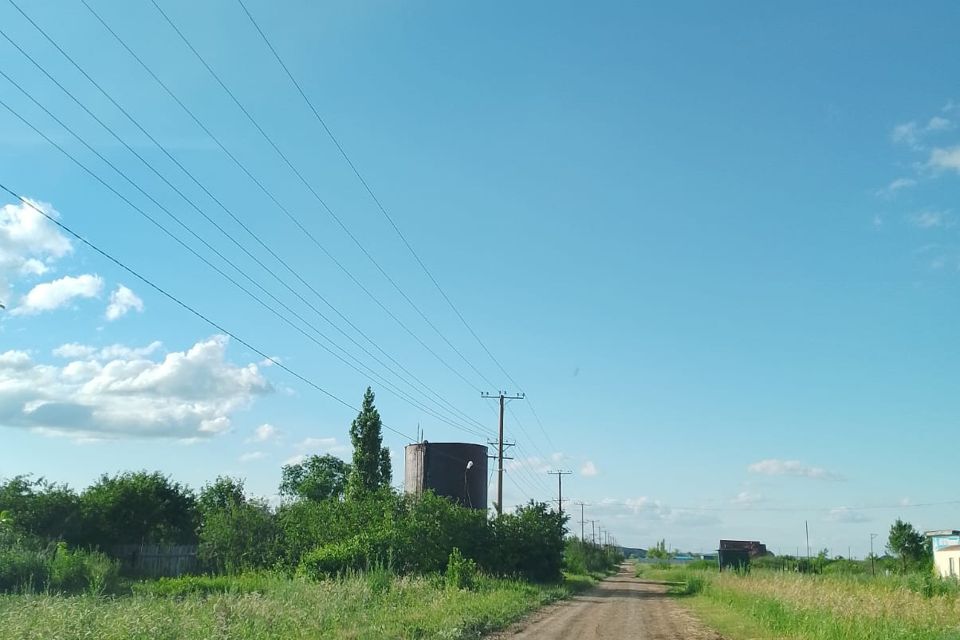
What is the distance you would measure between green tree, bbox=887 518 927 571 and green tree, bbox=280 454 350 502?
63.0m

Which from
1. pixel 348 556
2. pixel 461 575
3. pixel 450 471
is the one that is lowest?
pixel 461 575

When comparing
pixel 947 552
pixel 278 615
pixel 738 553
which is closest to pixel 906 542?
pixel 738 553

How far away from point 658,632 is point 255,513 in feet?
107

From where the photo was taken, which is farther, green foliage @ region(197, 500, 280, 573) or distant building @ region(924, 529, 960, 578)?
distant building @ region(924, 529, 960, 578)

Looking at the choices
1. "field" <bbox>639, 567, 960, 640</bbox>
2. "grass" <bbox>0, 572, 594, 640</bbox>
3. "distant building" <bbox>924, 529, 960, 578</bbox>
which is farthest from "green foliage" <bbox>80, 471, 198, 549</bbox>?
"distant building" <bbox>924, 529, 960, 578</bbox>

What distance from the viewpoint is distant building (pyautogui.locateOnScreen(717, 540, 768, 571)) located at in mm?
80500

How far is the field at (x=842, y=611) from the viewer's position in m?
19.3

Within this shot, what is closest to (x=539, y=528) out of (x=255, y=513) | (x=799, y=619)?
(x=255, y=513)

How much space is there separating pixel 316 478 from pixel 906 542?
2701 inches

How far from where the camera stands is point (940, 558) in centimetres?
6275

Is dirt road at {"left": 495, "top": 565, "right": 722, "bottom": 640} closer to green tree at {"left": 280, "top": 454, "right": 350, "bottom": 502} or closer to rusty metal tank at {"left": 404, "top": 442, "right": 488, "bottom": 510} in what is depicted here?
rusty metal tank at {"left": 404, "top": 442, "right": 488, "bottom": 510}

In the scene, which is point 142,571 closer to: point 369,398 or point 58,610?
point 369,398

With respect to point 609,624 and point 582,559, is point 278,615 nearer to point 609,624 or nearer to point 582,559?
point 609,624

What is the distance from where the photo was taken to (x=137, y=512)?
56.5 metres
